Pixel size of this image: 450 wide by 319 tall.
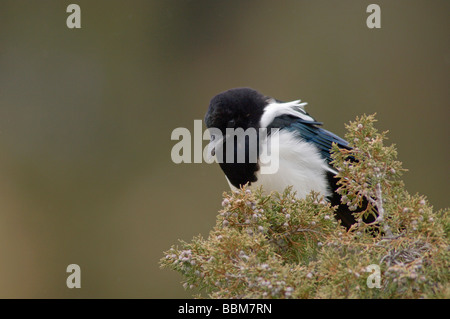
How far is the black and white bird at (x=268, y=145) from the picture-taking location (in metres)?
1.47

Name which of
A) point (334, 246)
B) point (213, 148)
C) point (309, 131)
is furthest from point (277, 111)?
point (334, 246)

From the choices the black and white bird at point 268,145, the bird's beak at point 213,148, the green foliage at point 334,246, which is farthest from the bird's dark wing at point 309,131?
the green foliage at point 334,246

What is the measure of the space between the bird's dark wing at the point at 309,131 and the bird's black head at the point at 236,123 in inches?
2.6

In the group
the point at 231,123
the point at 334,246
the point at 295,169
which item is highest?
the point at 231,123

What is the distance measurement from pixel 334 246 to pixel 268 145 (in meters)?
0.65

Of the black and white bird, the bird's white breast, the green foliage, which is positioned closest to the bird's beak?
the black and white bird

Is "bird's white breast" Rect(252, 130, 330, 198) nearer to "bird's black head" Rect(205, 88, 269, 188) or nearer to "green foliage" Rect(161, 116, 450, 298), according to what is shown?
"bird's black head" Rect(205, 88, 269, 188)

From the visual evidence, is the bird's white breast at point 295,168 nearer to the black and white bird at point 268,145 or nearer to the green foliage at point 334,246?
the black and white bird at point 268,145

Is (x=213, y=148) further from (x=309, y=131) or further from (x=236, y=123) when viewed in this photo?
(x=309, y=131)

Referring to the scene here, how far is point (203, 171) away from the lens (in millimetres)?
3215

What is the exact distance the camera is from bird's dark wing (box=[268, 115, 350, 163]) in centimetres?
155

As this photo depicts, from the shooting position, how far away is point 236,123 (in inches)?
59.4
